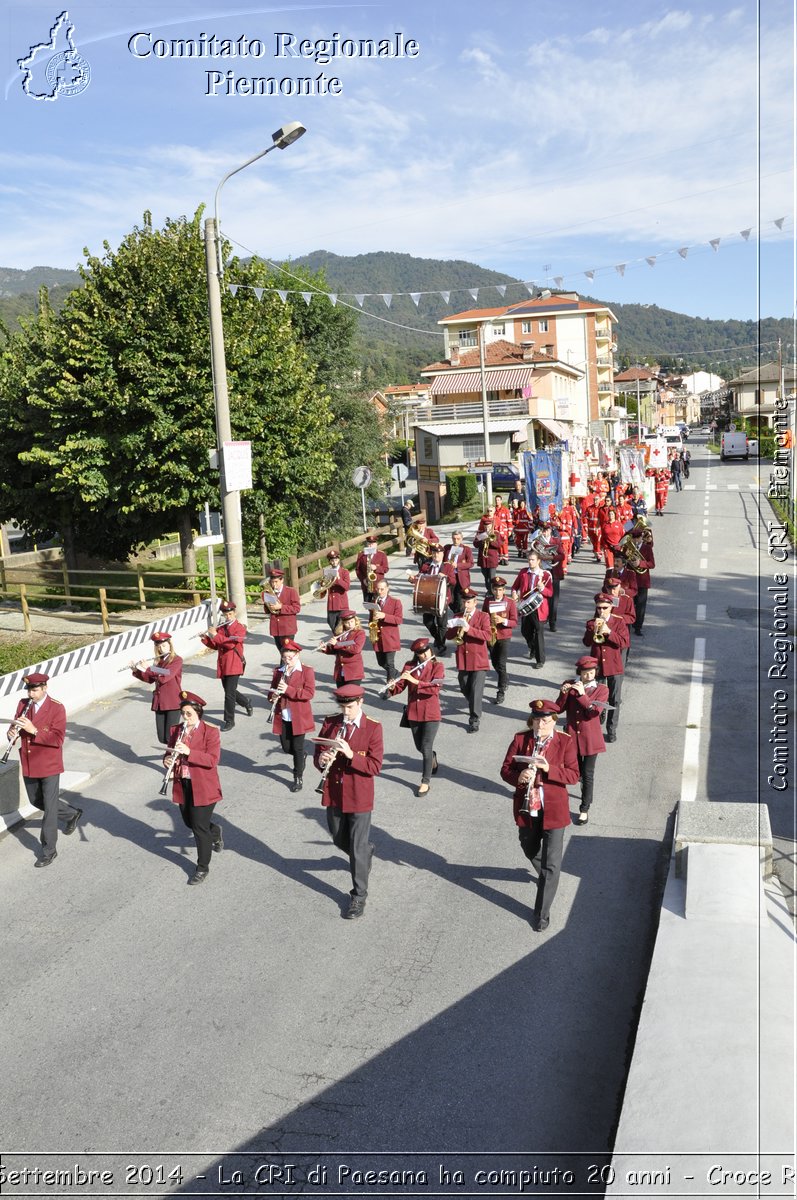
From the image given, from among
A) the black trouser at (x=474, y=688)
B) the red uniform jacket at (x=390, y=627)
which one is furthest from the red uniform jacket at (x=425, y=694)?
the red uniform jacket at (x=390, y=627)

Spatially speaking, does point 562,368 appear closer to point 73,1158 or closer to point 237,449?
point 237,449

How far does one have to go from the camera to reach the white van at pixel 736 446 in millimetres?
60281

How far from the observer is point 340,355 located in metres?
37.5

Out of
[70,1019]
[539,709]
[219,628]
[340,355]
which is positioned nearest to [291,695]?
[219,628]

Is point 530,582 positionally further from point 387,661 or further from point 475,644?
point 475,644

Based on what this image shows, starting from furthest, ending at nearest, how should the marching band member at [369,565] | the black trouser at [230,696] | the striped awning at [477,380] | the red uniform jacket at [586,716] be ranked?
the striped awning at [477,380]
the marching band member at [369,565]
the black trouser at [230,696]
the red uniform jacket at [586,716]

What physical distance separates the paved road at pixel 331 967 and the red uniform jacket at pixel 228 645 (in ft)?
3.44

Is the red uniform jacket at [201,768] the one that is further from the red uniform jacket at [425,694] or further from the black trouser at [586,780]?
the black trouser at [586,780]

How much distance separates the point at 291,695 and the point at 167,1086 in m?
4.62

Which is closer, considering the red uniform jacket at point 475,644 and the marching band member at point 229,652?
the red uniform jacket at point 475,644

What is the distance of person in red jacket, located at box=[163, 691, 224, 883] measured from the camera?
8.34m

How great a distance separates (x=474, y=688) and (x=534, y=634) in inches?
115

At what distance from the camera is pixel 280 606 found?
1412 centimetres

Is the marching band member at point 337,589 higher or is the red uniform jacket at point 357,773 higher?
the marching band member at point 337,589
